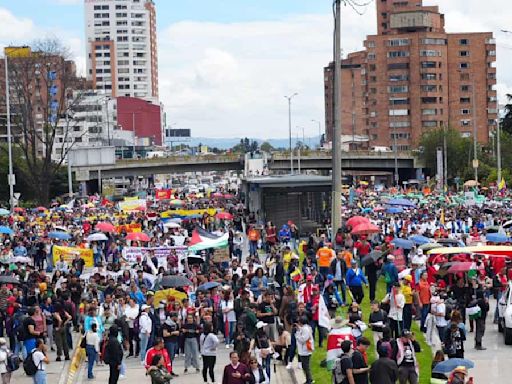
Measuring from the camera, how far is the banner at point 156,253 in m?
32.6

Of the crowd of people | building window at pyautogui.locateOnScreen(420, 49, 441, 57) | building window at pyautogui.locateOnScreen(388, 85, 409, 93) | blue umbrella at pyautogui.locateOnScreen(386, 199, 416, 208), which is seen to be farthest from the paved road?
building window at pyautogui.locateOnScreen(388, 85, 409, 93)

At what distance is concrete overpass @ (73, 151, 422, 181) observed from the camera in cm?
12100

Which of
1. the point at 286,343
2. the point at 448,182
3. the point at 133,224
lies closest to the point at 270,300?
the point at 286,343

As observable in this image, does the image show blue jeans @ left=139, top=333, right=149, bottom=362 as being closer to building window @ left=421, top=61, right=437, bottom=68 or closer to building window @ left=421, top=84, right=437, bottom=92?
building window @ left=421, top=61, right=437, bottom=68

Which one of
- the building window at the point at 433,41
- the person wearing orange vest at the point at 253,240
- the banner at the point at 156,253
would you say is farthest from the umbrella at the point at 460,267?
the building window at the point at 433,41

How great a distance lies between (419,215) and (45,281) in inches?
886

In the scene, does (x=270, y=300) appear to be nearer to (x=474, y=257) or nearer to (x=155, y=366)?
(x=155, y=366)

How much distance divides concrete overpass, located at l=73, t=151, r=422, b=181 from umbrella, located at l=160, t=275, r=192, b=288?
292ft

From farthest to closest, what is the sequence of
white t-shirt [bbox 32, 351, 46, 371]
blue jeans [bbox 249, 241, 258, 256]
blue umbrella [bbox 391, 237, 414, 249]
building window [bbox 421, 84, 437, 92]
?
building window [bbox 421, 84, 437, 92] → blue jeans [bbox 249, 241, 258, 256] → blue umbrella [bbox 391, 237, 414, 249] → white t-shirt [bbox 32, 351, 46, 371]

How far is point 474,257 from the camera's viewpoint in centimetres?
2908

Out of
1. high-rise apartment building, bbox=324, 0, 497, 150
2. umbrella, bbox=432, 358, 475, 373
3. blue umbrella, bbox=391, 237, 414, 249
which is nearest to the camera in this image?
umbrella, bbox=432, 358, 475, 373

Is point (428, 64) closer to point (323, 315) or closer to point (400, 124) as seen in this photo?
point (400, 124)

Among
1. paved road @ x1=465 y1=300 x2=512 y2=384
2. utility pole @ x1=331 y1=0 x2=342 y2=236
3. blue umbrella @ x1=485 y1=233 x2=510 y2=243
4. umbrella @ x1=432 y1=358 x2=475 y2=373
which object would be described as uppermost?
utility pole @ x1=331 y1=0 x2=342 y2=236

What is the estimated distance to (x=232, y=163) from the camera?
12419cm
